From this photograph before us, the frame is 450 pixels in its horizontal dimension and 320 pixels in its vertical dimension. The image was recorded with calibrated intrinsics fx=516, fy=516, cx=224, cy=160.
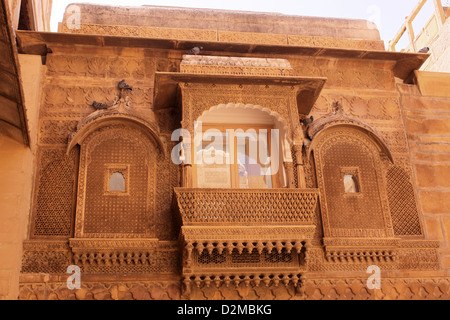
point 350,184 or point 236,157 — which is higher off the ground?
point 236,157

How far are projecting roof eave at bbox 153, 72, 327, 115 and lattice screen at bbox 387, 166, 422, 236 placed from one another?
1.40 metres

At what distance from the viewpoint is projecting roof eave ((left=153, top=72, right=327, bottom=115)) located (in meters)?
5.77

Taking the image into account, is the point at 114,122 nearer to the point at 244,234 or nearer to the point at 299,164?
the point at 244,234

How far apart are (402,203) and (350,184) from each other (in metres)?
0.66

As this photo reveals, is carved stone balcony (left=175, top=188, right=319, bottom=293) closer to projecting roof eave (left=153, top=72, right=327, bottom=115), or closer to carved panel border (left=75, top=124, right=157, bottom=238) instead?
carved panel border (left=75, top=124, right=157, bottom=238)

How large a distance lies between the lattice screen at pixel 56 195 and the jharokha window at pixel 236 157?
1402 millimetres

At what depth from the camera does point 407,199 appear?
6250mm

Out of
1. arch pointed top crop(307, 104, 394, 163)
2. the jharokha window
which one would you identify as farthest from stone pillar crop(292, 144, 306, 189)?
arch pointed top crop(307, 104, 394, 163)

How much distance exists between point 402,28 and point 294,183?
865cm

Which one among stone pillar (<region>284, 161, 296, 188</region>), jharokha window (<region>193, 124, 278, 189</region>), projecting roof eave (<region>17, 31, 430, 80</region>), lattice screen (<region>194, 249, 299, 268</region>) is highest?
projecting roof eave (<region>17, 31, 430, 80</region>)

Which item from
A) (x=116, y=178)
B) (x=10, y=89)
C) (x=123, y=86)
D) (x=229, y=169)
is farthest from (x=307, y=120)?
(x=10, y=89)

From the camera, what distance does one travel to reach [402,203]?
622 cm

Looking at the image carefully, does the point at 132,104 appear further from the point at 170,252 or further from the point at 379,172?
the point at 379,172
